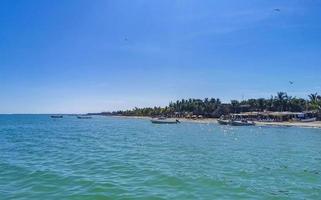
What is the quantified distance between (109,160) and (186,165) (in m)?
6.02

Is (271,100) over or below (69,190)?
over

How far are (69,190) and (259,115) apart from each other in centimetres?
13798

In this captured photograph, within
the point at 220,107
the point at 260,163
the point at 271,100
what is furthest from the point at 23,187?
the point at 220,107

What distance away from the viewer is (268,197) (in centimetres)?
1647

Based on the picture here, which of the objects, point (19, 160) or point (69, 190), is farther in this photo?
point (19, 160)

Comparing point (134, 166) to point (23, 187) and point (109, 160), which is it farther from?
point (23, 187)

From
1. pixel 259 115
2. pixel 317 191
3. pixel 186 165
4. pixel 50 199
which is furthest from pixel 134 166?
pixel 259 115

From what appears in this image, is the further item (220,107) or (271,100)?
(220,107)

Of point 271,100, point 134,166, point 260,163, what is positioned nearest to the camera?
point 134,166

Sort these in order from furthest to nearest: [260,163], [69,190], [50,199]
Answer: [260,163] → [69,190] → [50,199]

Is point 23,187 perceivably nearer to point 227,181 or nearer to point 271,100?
point 227,181

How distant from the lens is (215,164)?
2702 cm

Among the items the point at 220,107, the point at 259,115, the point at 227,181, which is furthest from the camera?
the point at 220,107

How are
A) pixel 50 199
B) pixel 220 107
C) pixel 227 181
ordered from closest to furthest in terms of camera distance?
1. pixel 50 199
2. pixel 227 181
3. pixel 220 107
